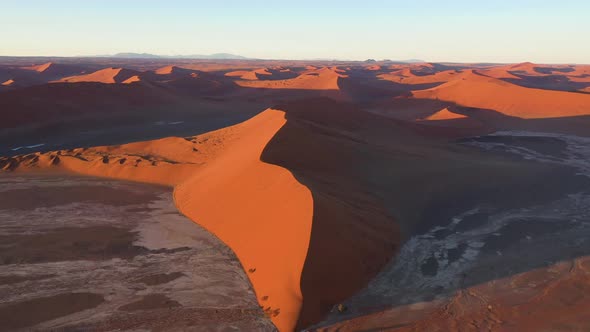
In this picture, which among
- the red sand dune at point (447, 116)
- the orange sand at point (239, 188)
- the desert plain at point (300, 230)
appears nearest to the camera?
the desert plain at point (300, 230)

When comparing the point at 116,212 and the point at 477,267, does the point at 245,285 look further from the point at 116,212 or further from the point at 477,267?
the point at 116,212

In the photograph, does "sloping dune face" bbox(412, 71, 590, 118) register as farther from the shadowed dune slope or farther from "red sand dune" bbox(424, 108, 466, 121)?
the shadowed dune slope

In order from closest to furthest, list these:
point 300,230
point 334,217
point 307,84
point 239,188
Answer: point 300,230, point 334,217, point 239,188, point 307,84

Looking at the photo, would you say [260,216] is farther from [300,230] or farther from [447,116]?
[447,116]

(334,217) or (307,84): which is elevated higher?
(307,84)

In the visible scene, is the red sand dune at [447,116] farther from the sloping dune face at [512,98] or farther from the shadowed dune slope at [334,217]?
the shadowed dune slope at [334,217]

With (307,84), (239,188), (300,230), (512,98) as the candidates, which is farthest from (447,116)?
(307,84)

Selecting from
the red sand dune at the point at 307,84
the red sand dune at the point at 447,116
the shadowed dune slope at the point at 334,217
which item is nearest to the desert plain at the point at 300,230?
the shadowed dune slope at the point at 334,217
